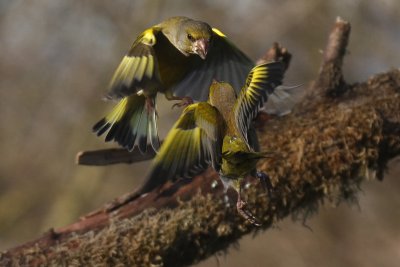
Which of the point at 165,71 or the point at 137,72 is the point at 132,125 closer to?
the point at 165,71

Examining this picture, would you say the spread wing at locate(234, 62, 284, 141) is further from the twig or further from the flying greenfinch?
the twig

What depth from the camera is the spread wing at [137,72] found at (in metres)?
2.78

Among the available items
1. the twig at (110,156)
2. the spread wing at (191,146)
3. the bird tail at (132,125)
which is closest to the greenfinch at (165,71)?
the bird tail at (132,125)

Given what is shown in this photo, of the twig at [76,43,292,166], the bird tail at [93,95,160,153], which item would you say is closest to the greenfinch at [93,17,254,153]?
the bird tail at [93,95,160,153]

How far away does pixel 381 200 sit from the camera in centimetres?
929

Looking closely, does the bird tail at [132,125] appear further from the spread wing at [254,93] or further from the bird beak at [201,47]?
the spread wing at [254,93]

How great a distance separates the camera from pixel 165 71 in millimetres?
3186

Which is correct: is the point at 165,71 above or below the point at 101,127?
above

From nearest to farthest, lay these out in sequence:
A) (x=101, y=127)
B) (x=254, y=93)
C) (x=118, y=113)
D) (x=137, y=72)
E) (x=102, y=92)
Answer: (x=254, y=93), (x=137, y=72), (x=101, y=127), (x=118, y=113), (x=102, y=92)

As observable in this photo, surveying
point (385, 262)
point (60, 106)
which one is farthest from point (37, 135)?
point (385, 262)

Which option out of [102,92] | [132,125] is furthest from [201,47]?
[102,92]

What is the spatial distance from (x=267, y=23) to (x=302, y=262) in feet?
13.0

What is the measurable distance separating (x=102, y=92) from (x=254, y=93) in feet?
24.3

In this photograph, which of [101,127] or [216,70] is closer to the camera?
[101,127]
